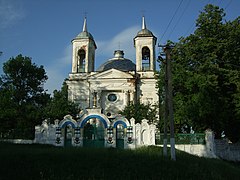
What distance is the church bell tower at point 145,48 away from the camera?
96.6ft

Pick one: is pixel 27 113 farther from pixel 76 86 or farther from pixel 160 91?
pixel 160 91

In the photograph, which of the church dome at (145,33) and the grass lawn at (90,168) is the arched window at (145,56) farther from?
the grass lawn at (90,168)

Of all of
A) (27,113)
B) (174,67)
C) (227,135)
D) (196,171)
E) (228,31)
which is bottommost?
(196,171)

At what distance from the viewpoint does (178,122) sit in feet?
61.5

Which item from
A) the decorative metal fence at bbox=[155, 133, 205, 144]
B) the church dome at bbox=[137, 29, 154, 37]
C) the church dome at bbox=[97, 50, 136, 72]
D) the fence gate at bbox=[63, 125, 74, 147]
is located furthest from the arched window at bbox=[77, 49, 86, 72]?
the decorative metal fence at bbox=[155, 133, 205, 144]

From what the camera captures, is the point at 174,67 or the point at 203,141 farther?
the point at 174,67

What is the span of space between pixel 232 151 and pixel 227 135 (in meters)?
1.42

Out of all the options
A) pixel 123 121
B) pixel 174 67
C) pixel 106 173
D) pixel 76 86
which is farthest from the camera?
pixel 76 86

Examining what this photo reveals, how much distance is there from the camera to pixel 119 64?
3291 cm

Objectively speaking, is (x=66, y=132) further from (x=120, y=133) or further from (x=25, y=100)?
(x=25, y=100)

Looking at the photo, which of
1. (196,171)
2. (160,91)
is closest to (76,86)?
(160,91)

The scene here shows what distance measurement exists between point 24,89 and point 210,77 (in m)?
19.9

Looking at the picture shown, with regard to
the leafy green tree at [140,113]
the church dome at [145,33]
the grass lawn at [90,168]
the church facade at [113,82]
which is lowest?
the grass lawn at [90,168]

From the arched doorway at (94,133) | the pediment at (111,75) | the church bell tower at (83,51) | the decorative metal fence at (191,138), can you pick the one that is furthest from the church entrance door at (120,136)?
the church bell tower at (83,51)
